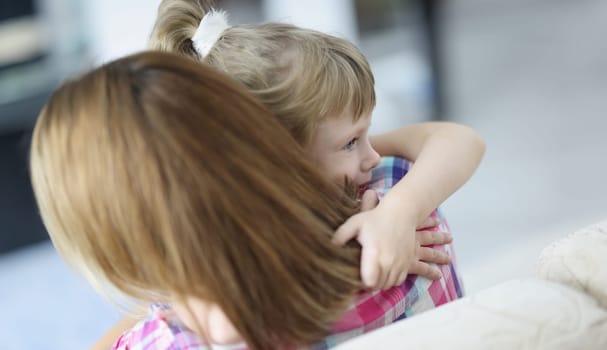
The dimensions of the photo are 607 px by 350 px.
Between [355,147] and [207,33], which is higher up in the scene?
[207,33]

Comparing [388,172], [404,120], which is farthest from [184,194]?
[404,120]

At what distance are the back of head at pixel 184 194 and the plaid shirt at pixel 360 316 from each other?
0.06 metres

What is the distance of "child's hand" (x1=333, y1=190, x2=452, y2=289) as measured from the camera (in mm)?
795

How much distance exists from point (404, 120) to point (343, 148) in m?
2.75

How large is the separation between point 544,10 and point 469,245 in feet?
11.0

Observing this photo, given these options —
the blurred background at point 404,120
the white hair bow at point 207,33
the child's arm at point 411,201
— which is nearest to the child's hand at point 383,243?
the child's arm at point 411,201

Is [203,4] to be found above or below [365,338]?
above

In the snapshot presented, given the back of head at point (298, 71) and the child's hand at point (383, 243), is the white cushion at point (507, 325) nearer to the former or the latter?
the child's hand at point (383, 243)

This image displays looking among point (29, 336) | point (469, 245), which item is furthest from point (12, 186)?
point (469, 245)

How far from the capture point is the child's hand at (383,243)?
0.79 metres

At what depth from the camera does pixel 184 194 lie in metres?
0.67

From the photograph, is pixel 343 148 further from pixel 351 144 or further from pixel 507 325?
pixel 507 325

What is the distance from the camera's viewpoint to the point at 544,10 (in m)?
5.54

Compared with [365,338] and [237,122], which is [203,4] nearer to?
[237,122]
